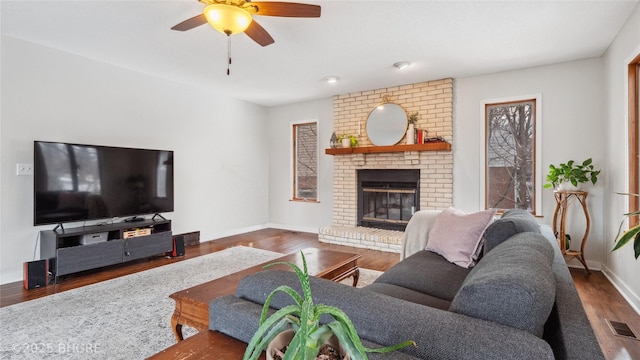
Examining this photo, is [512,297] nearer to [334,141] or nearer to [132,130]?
[132,130]

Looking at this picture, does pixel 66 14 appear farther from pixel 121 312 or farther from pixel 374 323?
pixel 374 323

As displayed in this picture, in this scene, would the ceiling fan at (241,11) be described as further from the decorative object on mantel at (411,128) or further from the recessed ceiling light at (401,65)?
the decorative object on mantel at (411,128)

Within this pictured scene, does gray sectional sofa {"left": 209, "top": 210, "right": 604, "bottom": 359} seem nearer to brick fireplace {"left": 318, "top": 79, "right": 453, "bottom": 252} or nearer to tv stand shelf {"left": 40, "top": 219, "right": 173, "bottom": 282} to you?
tv stand shelf {"left": 40, "top": 219, "right": 173, "bottom": 282}

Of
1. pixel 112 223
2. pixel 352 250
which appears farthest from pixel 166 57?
pixel 352 250

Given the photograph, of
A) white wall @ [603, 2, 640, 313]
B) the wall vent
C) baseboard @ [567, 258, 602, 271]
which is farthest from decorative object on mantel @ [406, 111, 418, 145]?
the wall vent

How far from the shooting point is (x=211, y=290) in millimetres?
1898

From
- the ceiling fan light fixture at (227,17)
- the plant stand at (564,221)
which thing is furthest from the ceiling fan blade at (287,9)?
the plant stand at (564,221)

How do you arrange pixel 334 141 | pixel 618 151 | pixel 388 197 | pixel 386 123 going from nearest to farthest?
pixel 618 151 → pixel 386 123 → pixel 388 197 → pixel 334 141

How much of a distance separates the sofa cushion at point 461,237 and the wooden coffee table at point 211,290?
726 millimetres

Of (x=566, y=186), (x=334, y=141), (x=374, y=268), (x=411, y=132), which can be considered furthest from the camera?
(x=334, y=141)

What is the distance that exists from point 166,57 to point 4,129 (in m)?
1.73

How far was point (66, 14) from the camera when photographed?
2.70 metres

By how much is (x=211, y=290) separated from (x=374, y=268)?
221cm

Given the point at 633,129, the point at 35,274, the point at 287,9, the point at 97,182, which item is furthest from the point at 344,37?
the point at 35,274
